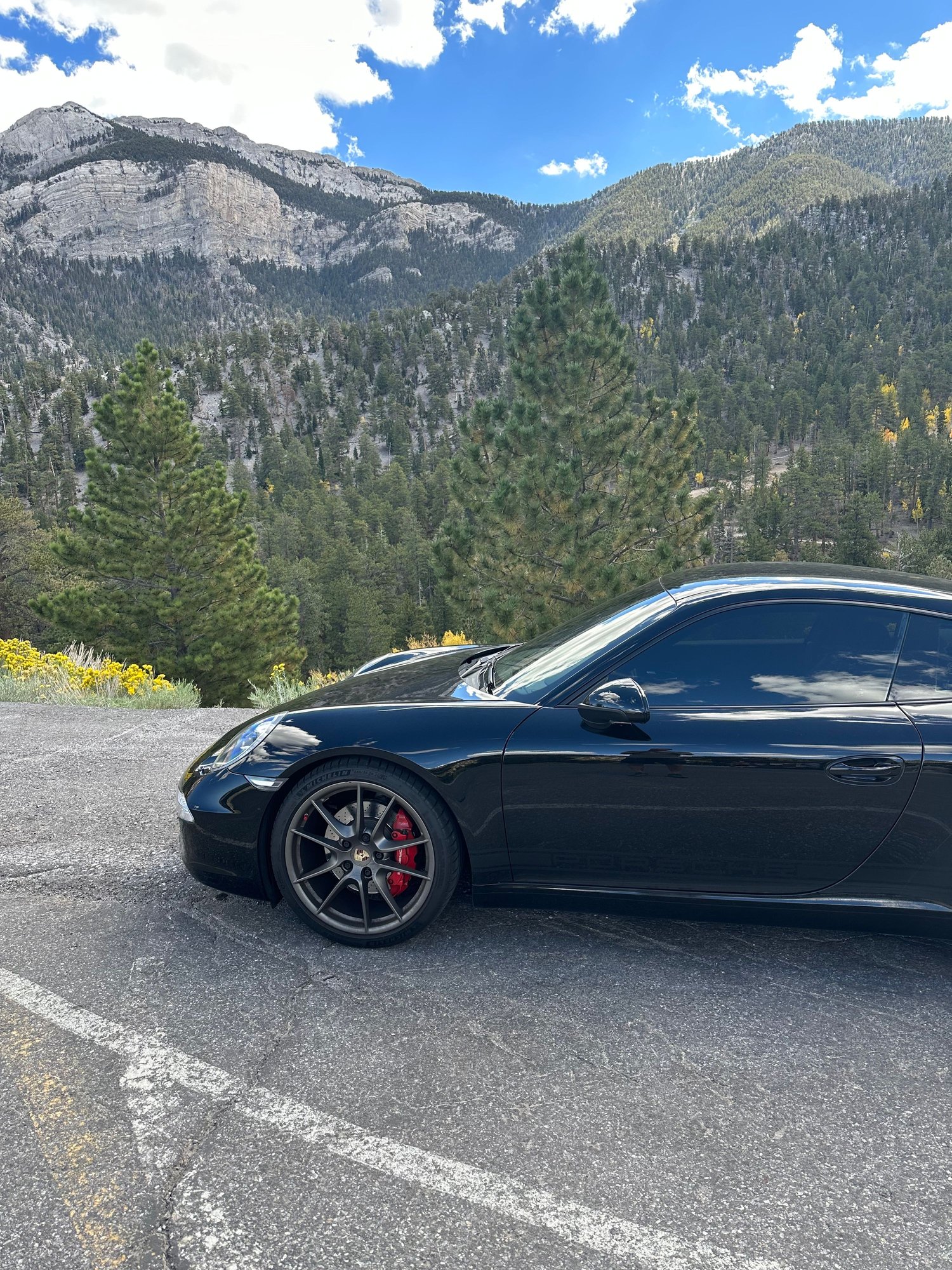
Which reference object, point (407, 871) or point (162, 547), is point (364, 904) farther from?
point (162, 547)

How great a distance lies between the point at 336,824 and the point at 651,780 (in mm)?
1100

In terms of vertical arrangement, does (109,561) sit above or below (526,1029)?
above

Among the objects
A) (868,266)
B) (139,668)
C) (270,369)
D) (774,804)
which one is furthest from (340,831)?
(868,266)

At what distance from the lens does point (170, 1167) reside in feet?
5.87

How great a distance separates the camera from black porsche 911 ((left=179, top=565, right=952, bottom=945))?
2479 mm

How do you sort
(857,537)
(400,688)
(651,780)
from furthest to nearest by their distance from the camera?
(857,537) → (400,688) → (651,780)

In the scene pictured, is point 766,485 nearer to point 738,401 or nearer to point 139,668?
point 738,401

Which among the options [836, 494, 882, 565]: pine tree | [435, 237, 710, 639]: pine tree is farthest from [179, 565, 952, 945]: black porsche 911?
[836, 494, 882, 565]: pine tree

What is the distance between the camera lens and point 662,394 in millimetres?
78688

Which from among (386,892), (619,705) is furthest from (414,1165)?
(619,705)

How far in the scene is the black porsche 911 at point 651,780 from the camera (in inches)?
97.6

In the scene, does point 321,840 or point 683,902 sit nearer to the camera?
point 683,902

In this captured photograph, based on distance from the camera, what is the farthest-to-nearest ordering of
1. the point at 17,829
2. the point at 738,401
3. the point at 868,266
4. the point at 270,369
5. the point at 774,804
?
1. the point at 868,266
2. the point at 270,369
3. the point at 738,401
4. the point at 17,829
5. the point at 774,804

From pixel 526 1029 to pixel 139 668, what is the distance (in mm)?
7745
